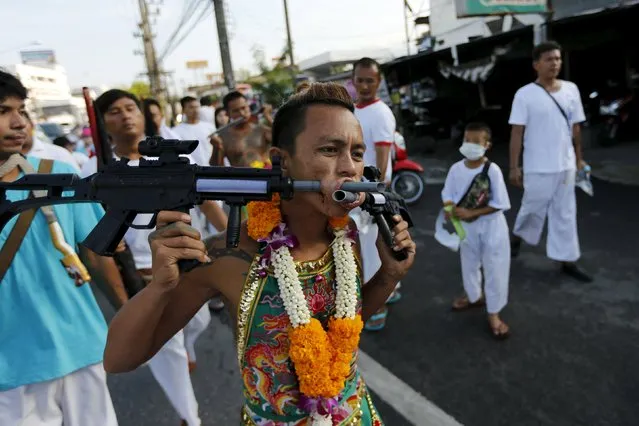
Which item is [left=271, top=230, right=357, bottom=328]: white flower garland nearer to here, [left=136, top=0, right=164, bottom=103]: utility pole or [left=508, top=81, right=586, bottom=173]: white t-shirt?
[left=508, top=81, right=586, bottom=173]: white t-shirt

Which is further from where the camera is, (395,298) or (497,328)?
(395,298)

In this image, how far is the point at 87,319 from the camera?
204cm

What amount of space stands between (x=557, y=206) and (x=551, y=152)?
52 centimetres

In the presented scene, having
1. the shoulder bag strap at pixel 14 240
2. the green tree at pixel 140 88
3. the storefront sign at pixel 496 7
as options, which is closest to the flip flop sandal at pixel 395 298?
the shoulder bag strap at pixel 14 240

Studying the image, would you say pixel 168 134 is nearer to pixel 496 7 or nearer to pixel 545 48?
pixel 545 48

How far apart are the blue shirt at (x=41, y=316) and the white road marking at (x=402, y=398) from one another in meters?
1.74

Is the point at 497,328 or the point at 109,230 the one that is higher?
the point at 109,230

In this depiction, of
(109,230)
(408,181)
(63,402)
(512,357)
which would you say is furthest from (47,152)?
(408,181)

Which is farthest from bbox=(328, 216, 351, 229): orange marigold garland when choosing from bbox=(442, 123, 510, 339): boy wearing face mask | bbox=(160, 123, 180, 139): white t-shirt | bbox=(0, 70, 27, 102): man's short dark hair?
bbox=(160, 123, 180, 139): white t-shirt

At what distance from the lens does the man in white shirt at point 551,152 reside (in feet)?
13.9

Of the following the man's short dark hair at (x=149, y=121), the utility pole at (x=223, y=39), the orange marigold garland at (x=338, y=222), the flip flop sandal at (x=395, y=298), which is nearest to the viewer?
the orange marigold garland at (x=338, y=222)

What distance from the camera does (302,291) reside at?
1.50 m

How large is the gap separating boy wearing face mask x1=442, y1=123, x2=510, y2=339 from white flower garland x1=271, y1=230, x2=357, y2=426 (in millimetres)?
2254

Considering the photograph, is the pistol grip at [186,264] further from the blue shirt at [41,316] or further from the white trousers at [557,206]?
the white trousers at [557,206]
